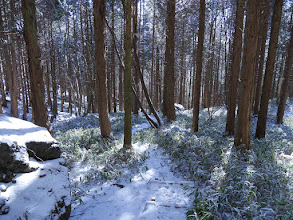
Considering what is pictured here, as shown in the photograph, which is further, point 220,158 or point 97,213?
point 220,158

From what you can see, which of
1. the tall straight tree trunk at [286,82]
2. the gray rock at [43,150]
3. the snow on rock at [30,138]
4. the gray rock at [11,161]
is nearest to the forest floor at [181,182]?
the gray rock at [43,150]

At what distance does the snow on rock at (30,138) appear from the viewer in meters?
3.27

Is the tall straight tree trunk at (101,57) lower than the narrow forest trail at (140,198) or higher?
higher

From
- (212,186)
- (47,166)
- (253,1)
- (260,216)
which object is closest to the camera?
(260,216)

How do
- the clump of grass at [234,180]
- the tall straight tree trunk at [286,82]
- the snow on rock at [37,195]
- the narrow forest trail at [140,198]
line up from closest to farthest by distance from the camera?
the snow on rock at [37,195], the clump of grass at [234,180], the narrow forest trail at [140,198], the tall straight tree trunk at [286,82]

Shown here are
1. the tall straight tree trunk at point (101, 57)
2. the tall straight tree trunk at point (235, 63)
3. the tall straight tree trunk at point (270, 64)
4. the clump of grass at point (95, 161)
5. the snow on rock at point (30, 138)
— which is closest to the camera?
the snow on rock at point (30, 138)

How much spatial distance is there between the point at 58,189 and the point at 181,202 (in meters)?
2.45

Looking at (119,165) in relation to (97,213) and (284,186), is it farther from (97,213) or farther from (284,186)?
(284,186)

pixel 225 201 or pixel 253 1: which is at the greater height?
pixel 253 1

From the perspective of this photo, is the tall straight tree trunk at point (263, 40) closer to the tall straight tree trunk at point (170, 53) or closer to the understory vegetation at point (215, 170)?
the tall straight tree trunk at point (170, 53)

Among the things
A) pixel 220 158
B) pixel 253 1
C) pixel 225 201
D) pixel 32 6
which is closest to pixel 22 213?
pixel 225 201

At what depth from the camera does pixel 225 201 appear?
3.36 m

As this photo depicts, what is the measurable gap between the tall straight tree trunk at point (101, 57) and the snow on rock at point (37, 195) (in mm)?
4039

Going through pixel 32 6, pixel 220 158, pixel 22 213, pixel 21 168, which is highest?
pixel 32 6
